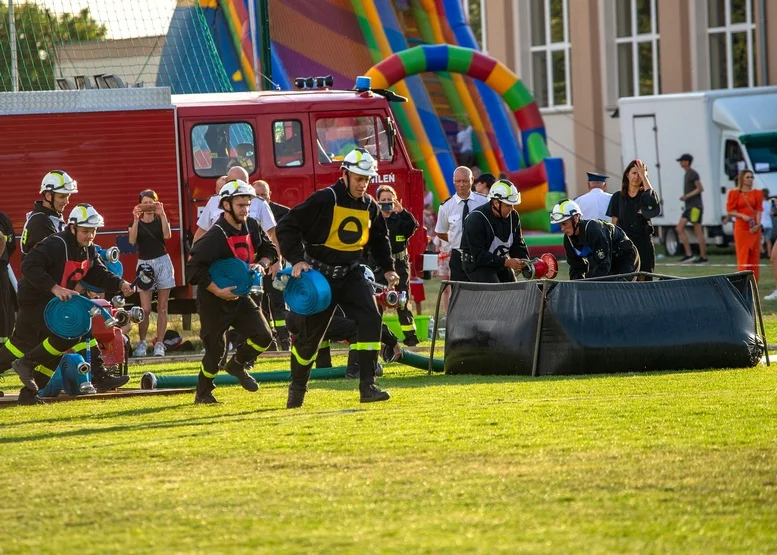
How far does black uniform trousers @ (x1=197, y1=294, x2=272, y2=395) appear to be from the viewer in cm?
1160

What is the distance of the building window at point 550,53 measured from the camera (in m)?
41.1

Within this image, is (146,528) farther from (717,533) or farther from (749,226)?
(749,226)

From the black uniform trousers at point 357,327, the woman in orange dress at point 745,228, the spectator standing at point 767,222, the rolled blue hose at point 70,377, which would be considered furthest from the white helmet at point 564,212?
the spectator standing at point 767,222

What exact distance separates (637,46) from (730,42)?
2.68 meters

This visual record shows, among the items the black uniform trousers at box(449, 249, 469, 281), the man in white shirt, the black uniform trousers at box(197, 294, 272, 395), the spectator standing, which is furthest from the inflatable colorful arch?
the black uniform trousers at box(197, 294, 272, 395)

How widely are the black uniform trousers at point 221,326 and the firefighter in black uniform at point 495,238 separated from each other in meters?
2.81

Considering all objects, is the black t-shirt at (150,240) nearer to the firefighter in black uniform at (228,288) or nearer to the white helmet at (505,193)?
the white helmet at (505,193)

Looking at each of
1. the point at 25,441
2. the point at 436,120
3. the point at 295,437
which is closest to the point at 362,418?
the point at 295,437

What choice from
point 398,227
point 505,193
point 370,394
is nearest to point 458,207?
point 398,227

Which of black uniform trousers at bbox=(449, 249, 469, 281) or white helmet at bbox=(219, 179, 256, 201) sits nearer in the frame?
white helmet at bbox=(219, 179, 256, 201)

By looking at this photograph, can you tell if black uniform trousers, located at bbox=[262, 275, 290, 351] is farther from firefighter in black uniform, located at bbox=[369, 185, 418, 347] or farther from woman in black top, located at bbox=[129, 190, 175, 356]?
firefighter in black uniform, located at bbox=[369, 185, 418, 347]

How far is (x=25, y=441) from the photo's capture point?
9.63 metres

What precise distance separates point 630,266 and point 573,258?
51cm

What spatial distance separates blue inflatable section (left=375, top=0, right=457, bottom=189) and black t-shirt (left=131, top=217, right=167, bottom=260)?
12.7 meters
